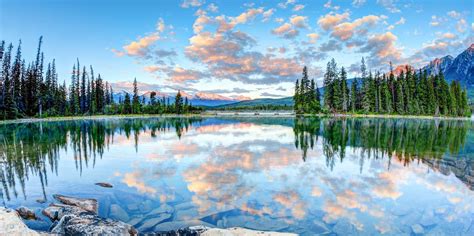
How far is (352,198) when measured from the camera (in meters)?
10.9

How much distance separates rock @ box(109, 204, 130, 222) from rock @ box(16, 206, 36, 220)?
6.44 feet

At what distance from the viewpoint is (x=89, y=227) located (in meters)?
7.20

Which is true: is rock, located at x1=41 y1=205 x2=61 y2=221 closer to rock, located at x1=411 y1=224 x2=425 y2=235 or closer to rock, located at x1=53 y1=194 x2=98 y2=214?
rock, located at x1=53 y1=194 x2=98 y2=214

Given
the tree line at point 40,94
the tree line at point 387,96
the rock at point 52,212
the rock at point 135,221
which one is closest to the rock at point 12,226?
the rock at point 52,212

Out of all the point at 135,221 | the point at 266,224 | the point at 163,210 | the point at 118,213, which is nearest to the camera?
the point at 266,224

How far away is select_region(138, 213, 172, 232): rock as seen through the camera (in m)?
8.36

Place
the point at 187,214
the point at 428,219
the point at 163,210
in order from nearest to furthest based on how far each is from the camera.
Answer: the point at 428,219
the point at 187,214
the point at 163,210

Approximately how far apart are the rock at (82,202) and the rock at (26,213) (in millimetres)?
1124

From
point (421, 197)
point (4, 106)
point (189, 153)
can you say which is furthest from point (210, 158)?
point (4, 106)

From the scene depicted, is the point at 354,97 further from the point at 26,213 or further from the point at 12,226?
the point at 12,226

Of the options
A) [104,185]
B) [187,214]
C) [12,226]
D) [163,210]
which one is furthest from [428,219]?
[104,185]

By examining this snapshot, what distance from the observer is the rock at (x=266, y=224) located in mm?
8344

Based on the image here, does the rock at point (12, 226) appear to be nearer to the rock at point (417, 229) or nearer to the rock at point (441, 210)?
the rock at point (417, 229)

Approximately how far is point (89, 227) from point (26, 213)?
9.99 ft
